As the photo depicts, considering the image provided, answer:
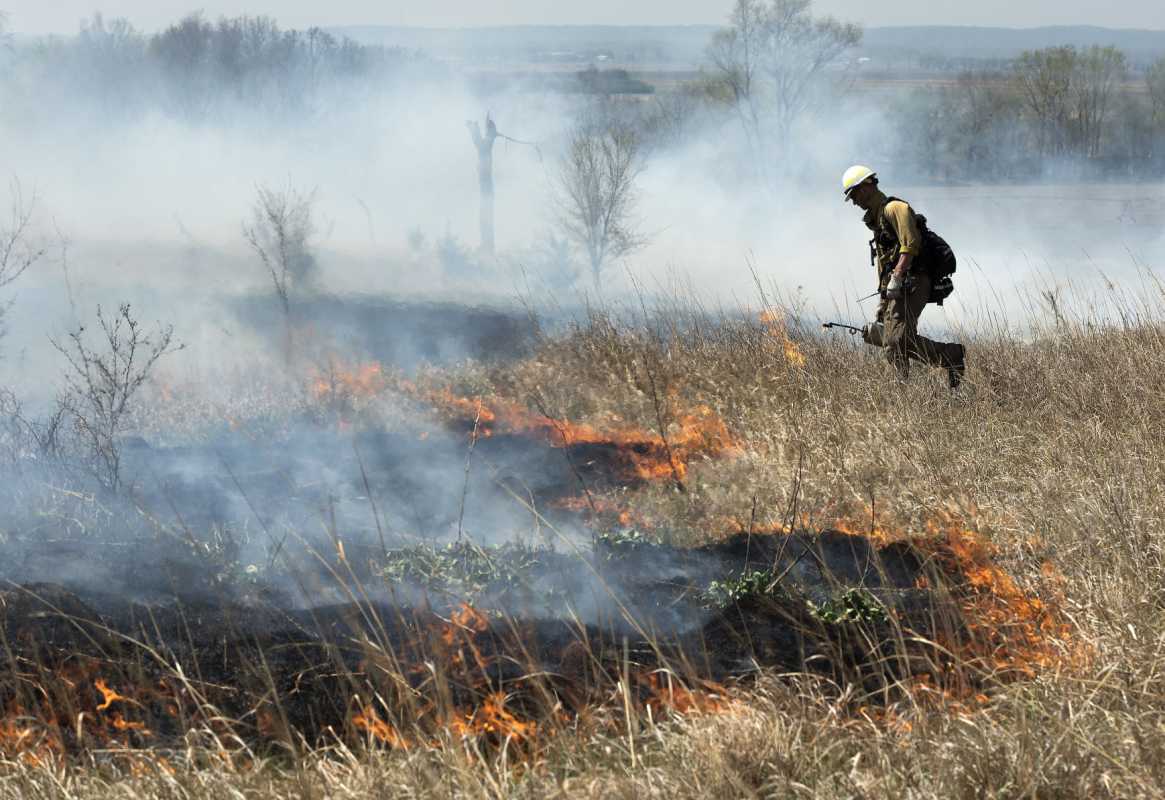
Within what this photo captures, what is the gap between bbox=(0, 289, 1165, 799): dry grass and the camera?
9.48ft

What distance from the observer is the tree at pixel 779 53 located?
113 feet

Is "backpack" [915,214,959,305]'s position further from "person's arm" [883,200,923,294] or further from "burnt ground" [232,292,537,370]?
"burnt ground" [232,292,537,370]

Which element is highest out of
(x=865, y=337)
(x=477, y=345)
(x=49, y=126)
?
(x=49, y=126)

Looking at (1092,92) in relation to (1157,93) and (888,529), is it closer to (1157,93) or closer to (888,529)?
(1157,93)

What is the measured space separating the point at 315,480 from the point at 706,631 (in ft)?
9.32

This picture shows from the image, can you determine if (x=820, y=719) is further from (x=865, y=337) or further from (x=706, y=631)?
(x=865, y=337)

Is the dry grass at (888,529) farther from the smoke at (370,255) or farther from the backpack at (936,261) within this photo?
the smoke at (370,255)

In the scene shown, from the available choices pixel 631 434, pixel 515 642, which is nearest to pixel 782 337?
pixel 631 434

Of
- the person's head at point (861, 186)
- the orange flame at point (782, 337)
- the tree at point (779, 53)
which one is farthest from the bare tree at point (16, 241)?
the tree at point (779, 53)

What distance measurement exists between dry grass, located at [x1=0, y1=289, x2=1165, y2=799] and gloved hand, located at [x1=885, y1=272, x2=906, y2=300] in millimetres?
521

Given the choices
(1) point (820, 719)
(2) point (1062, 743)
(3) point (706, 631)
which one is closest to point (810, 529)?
(3) point (706, 631)

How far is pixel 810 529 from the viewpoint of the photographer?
4.96 meters

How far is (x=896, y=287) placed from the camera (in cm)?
709

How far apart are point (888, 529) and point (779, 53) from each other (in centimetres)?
3234
